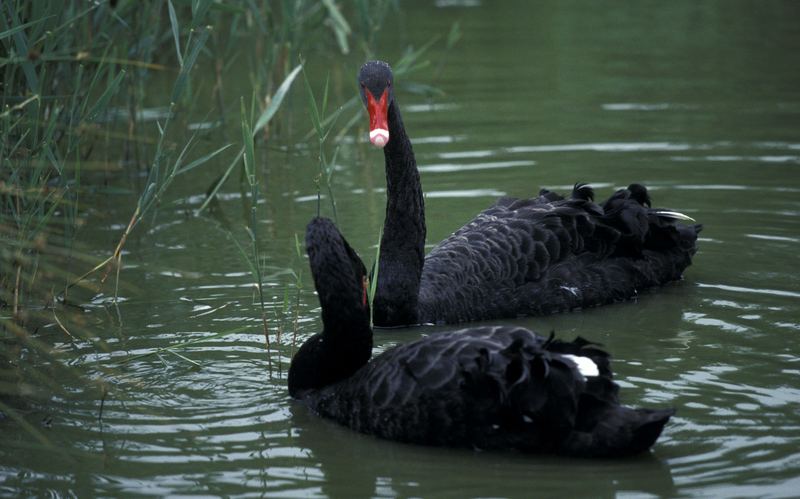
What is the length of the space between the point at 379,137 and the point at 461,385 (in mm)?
1509

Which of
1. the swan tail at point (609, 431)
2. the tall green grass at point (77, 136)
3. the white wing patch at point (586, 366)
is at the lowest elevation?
the swan tail at point (609, 431)

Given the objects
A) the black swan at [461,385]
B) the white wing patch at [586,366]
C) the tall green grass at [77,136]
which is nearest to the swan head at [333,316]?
the black swan at [461,385]

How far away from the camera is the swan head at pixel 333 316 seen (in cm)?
462

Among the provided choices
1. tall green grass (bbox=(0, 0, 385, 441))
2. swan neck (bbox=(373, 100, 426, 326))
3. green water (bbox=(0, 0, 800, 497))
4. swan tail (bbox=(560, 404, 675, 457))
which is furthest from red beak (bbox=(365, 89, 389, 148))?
swan tail (bbox=(560, 404, 675, 457))

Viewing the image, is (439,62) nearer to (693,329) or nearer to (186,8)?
(186,8)

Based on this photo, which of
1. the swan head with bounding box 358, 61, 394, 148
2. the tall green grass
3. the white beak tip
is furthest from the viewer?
the swan head with bounding box 358, 61, 394, 148

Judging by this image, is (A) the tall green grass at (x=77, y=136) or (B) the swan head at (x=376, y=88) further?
(B) the swan head at (x=376, y=88)

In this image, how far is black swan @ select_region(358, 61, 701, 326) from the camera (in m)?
6.00

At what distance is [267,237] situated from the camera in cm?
759

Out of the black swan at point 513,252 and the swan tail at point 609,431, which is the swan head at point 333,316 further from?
the black swan at point 513,252

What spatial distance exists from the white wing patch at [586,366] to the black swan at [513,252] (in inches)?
71.7

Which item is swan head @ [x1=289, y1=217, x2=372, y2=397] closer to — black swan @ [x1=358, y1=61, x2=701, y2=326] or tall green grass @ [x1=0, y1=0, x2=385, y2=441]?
tall green grass @ [x1=0, y1=0, x2=385, y2=441]

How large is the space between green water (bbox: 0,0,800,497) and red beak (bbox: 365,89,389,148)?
2.35 feet

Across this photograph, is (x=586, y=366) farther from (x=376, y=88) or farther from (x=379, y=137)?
(x=376, y=88)
